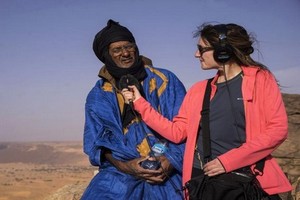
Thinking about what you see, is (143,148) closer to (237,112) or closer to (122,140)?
(122,140)

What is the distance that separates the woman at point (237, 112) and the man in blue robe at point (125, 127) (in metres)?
0.45

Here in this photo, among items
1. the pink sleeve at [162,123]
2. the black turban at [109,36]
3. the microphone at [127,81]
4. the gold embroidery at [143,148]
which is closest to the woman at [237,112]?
the pink sleeve at [162,123]

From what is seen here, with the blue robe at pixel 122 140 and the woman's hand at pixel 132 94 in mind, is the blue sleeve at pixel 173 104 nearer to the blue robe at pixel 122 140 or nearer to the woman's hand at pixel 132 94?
the blue robe at pixel 122 140

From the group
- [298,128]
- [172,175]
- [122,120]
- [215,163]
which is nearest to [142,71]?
[122,120]

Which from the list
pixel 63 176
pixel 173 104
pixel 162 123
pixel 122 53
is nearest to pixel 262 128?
pixel 162 123

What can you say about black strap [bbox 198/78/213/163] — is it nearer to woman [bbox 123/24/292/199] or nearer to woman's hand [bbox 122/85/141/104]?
woman [bbox 123/24/292/199]

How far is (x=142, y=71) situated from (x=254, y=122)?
1.57 metres

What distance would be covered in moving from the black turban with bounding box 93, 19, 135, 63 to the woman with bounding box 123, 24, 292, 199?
112 cm

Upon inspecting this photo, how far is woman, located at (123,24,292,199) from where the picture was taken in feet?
10.1

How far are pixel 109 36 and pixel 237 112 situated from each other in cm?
174

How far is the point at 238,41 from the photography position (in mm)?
3254

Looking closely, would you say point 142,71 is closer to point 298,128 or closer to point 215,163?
point 215,163

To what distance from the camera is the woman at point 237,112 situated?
3.07 m

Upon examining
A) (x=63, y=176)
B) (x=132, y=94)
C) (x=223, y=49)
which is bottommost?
(x=63, y=176)
